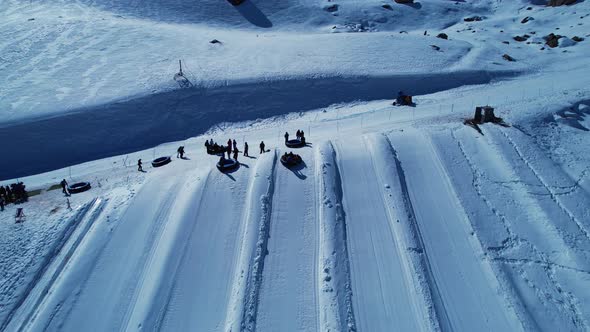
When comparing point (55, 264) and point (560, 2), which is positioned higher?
point (560, 2)

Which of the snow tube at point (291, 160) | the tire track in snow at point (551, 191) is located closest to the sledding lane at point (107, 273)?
the snow tube at point (291, 160)

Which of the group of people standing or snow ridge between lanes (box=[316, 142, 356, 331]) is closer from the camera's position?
snow ridge between lanes (box=[316, 142, 356, 331])

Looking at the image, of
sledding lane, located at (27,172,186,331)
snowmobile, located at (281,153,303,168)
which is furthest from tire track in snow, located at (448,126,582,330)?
sledding lane, located at (27,172,186,331)

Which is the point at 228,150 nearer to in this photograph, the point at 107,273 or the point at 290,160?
the point at 290,160

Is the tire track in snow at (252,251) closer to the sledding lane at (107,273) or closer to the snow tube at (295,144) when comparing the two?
the snow tube at (295,144)

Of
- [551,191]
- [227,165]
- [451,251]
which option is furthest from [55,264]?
[551,191]

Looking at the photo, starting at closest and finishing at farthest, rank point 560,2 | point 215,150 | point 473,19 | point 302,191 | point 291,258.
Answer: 1. point 291,258
2. point 302,191
3. point 215,150
4. point 560,2
5. point 473,19

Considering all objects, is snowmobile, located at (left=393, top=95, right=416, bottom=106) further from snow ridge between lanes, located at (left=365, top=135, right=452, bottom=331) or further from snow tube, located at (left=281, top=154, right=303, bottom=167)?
snow tube, located at (left=281, top=154, right=303, bottom=167)
